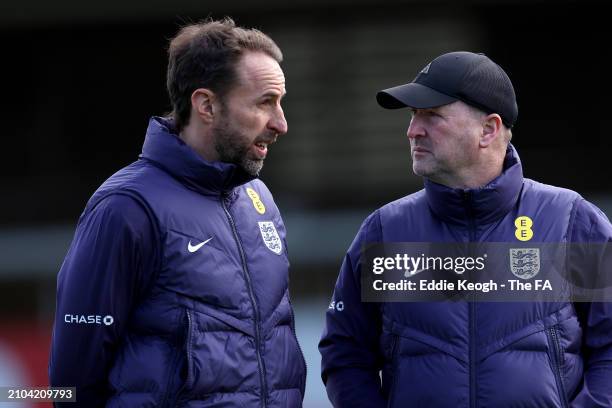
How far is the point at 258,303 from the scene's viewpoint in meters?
2.94

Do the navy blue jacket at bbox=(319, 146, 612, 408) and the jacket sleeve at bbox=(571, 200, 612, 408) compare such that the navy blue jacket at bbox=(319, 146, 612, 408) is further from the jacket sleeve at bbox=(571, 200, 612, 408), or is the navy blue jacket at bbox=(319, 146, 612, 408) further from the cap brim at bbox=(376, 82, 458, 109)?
the cap brim at bbox=(376, 82, 458, 109)

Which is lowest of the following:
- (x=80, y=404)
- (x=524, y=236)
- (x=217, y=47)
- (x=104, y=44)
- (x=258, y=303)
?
(x=80, y=404)

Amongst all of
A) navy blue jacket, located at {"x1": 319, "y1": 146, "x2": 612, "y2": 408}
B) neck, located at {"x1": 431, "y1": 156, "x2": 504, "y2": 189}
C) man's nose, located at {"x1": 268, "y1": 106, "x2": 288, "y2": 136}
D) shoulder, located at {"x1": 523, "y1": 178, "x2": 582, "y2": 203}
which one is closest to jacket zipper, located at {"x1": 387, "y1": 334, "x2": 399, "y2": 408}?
navy blue jacket, located at {"x1": 319, "y1": 146, "x2": 612, "y2": 408}

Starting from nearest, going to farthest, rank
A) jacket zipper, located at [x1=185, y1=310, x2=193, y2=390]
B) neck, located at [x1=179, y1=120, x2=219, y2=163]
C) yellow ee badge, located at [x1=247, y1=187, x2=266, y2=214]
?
jacket zipper, located at [x1=185, y1=310, x2=193, y2=390] < neck, located at [x1=179, y1=120, x2=219, y2=163] < yellow ee badge, located at [x1=247, y1=187, x2=266, y2=214]

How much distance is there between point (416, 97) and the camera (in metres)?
3.05

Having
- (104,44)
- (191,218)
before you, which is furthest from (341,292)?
(104,44)

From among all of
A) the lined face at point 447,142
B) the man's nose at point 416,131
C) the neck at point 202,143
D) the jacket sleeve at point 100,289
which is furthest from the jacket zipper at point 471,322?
the jacket sleeve at point 100,289

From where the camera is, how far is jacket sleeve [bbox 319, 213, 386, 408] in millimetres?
3062

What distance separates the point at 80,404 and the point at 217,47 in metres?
1.02

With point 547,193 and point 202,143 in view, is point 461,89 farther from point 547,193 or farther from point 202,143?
point 202,143

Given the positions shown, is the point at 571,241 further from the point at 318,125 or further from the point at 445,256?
the point at 318,125

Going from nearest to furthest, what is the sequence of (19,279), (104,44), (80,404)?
(80,404), (19,279), (104,44)

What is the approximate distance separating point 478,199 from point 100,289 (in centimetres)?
100

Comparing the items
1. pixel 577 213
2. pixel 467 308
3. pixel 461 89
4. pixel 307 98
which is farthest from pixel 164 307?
pixel 307 98
